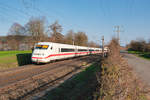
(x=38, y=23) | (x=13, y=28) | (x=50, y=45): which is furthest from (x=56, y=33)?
(x=50, y=45)

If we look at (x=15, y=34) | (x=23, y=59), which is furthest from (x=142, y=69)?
(x=15, y=34)

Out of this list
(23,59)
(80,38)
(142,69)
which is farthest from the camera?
(80,38)

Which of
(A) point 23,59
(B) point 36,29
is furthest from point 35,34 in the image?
(A) point 23,59

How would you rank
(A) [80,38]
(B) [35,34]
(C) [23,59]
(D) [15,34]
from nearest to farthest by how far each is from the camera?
(C) [23,59] → (B) [35,34] → (D) [15,34] → (A) [80,38]

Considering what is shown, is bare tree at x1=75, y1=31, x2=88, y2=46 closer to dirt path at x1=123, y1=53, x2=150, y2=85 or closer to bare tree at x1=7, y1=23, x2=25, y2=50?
bare tree at x1=7, y1=23, x2=25, y2=50

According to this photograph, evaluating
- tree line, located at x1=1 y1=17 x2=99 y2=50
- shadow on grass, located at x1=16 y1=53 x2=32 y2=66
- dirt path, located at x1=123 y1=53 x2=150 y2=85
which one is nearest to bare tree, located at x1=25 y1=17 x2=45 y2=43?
tree line, located at x1=1 y1=17 x2=99 y2=50

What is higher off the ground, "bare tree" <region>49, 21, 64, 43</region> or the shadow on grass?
"bare tree" <region>49, 21, 64, 43</region>

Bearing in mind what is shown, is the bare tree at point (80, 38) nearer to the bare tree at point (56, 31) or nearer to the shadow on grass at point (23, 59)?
the bare tree at point (56, 31)

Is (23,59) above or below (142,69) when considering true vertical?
above

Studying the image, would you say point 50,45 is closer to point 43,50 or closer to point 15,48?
point 43,50

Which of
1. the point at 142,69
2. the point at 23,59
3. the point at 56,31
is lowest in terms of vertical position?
the point at 142,69

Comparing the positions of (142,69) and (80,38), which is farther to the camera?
(80,38)

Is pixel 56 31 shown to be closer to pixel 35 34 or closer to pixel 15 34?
pixel 35 34

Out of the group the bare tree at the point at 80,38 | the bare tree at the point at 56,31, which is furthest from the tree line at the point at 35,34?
the bare tree at the point at 80,38
